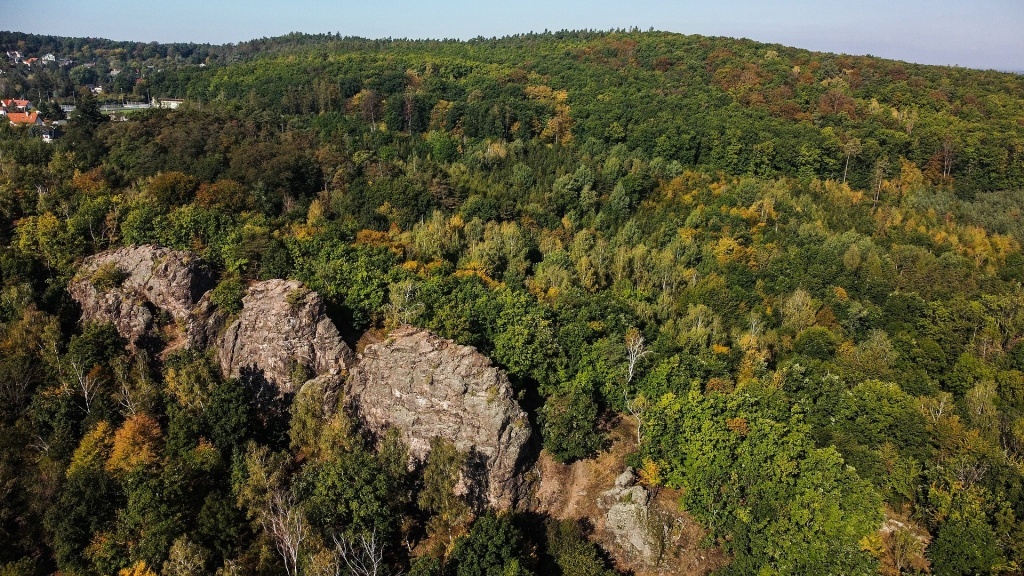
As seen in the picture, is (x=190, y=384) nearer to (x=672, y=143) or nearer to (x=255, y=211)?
(x=255, y=211)

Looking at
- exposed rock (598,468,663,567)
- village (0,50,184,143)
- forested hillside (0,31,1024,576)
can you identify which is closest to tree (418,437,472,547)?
forested hillside (0,31,1024,576)

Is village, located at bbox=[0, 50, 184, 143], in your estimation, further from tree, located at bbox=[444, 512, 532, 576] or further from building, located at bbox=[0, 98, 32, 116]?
tree, located at bbox=[444, 512, 532, 576]

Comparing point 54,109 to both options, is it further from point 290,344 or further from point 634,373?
point 634,373

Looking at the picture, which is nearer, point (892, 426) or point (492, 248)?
point (892, 426)

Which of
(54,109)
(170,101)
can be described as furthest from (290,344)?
(170,101)

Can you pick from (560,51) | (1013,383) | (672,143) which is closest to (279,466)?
(1013,383)

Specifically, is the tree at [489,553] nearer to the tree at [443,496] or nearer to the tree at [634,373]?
the tree at [443,496]
